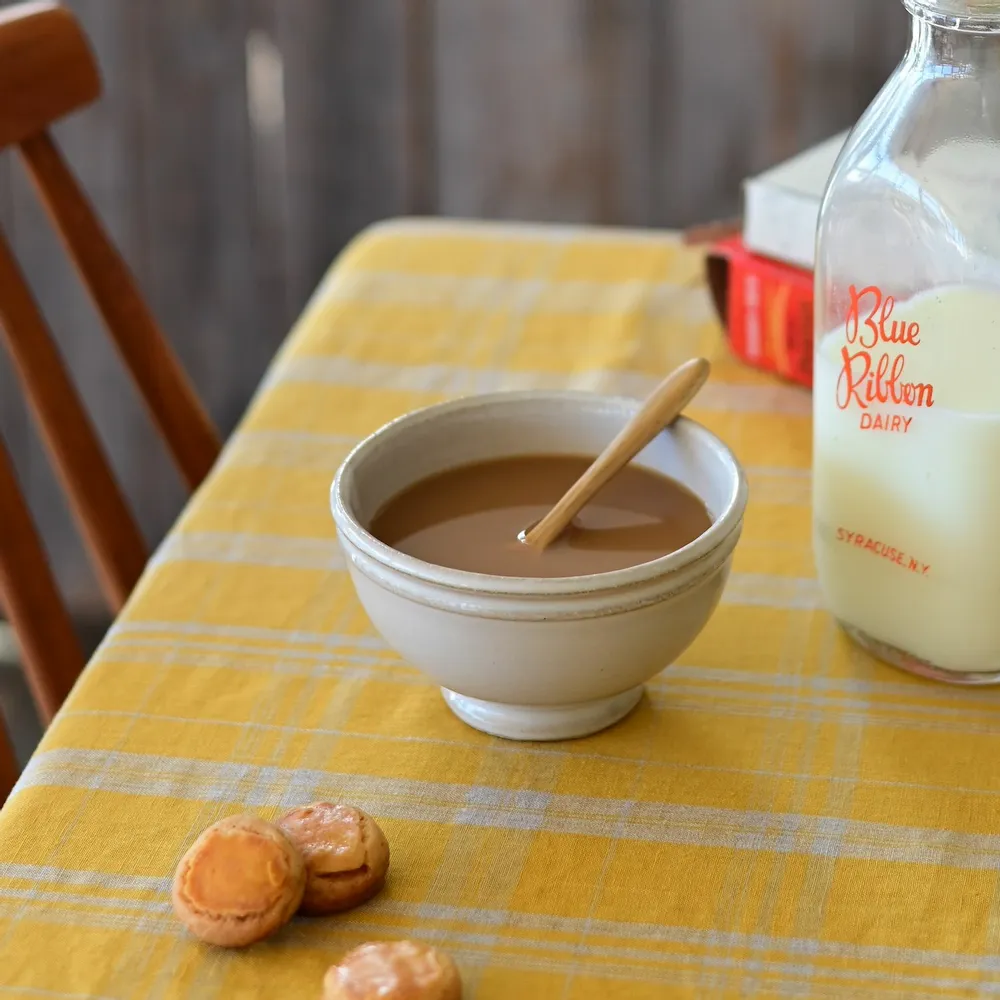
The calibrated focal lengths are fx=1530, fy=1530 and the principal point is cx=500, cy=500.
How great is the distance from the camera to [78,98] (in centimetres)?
104

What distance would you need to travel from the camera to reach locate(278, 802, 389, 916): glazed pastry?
0.58 m

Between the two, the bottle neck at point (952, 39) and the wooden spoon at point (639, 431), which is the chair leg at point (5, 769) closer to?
the wooden spoon at point (639, 431)

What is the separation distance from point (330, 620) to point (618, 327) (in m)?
0.38

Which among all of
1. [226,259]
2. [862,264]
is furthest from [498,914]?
[226,259]

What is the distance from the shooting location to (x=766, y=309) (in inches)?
38.4

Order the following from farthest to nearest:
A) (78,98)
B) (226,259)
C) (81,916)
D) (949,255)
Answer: (226,259)
(78,98)
(949,255)
(81,916)

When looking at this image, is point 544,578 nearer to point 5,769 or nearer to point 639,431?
point 639,431

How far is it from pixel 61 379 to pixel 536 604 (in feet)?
1.67

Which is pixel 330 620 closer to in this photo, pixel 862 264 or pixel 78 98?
pixel 862 264

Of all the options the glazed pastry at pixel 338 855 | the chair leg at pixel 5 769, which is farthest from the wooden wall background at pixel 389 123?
the glazed pastry at pixel 338 855

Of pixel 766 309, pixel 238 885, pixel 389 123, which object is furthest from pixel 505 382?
pixel 389 123

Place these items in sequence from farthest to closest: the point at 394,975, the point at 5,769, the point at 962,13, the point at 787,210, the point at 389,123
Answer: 1. the point at 389,123
2. the point at 787,210
3. the point at 5,769
4. the point at 962,13
5. the point at 394,975

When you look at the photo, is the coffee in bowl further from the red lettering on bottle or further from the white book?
the white book

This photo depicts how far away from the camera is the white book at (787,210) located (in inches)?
37.3
